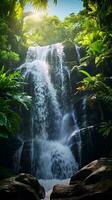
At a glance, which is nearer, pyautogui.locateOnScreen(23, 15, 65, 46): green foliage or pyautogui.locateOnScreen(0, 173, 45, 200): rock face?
pyautogui.locateOnScreen(0, 173, 45, 200): rock face

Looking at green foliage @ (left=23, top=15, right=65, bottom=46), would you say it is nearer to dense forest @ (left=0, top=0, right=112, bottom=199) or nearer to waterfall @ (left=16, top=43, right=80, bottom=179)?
dense forest @ (left=0, top=0, right=112, bottom=199)

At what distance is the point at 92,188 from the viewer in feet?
23.5

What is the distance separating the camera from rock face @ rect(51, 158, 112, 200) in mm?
6828

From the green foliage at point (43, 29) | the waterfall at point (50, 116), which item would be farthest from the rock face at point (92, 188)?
the green foliage at point (43, 29)

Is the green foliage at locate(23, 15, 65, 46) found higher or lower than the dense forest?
higher

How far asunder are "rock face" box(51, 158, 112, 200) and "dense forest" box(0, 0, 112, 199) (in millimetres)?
2547

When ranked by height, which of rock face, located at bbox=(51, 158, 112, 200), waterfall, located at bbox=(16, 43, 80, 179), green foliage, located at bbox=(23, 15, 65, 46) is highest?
green foliage, located at bbox=(23, 15, 65, 46)

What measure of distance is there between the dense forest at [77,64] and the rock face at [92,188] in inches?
100

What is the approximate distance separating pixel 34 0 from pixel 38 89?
8.66 metres

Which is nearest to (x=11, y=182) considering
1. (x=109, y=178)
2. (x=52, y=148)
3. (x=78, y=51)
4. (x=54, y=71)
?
(x=109, y=178)

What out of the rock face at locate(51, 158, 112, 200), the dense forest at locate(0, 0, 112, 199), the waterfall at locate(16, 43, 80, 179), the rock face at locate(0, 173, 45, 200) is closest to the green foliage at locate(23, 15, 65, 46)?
the dense forest at locate(0, 0, 112, 199)

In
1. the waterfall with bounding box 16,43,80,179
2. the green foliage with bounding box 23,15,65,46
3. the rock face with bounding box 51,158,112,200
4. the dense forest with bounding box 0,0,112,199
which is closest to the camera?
the rock face with bounding box 51,158,112,200

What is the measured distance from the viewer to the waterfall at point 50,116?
13344mm

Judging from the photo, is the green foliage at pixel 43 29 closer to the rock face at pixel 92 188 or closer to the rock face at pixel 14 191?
the rock face at pixel 92 188
